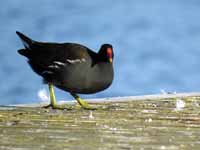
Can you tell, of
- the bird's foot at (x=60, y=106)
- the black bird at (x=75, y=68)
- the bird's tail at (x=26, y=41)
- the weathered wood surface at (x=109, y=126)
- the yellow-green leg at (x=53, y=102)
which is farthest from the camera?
the bird's tail at (x=26, y=41)

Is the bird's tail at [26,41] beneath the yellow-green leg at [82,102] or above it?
above

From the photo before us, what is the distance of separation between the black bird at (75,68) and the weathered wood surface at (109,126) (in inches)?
12.0

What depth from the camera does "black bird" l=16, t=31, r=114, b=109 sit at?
853 centimetres

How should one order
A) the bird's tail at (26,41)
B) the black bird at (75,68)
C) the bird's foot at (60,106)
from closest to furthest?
the bird's foot at (60,106) < the black bird at (75,68) < the bird's tail at (26,41)

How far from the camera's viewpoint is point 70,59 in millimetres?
8609

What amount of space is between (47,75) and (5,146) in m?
3.73

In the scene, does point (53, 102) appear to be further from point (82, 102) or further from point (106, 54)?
point (106, 54)

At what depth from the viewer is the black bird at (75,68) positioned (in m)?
8.53

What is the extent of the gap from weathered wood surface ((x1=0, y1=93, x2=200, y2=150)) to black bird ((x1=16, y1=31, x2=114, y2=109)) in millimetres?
306

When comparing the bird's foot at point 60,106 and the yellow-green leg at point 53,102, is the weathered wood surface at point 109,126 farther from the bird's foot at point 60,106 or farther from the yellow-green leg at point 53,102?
the yellow-green leg at point 53,102

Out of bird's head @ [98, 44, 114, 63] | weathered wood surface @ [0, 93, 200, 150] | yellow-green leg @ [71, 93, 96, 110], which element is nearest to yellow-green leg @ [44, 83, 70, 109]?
yellow-green leg @ [71, 93, 96, 110]

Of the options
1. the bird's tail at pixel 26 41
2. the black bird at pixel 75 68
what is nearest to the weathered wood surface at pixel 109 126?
the black bird at pixel 75 68

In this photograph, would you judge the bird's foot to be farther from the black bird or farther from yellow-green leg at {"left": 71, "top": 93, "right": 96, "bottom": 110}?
yellow-green leg at {"left": 71, "top": 93, "right": 96, "bottom": 110}

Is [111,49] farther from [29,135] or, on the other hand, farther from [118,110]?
[29,135]
